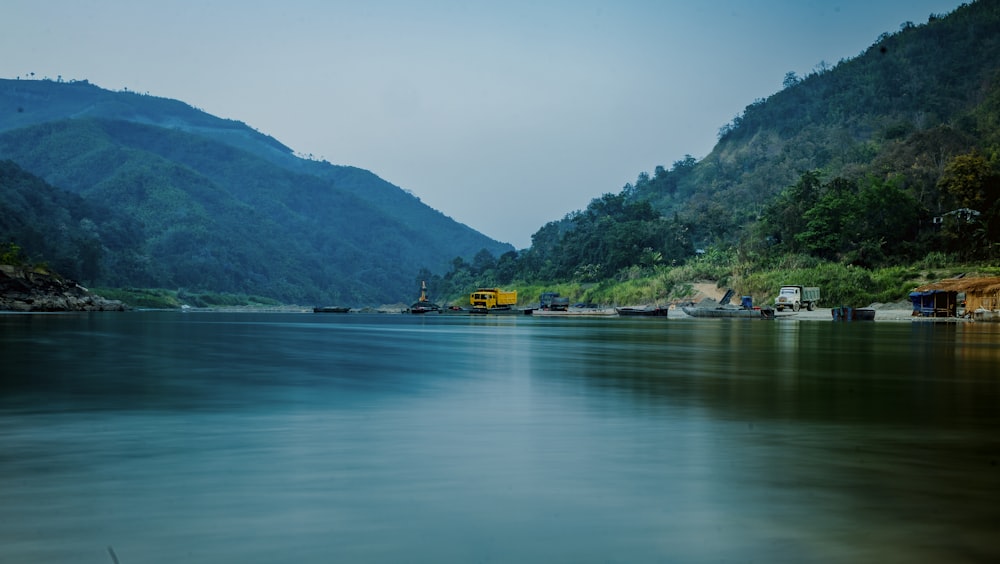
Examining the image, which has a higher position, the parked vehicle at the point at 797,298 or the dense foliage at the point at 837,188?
the dense foliage at the point at 837,188

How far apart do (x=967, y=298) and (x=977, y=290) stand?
0.94 meters

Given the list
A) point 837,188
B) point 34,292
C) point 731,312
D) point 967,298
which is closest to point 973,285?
point 967,298

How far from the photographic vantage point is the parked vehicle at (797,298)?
61.8 metres

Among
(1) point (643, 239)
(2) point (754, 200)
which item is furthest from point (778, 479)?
(2) point (754, 200)

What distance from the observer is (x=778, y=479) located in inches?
268

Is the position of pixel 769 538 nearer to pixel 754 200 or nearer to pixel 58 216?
pixel 754 200

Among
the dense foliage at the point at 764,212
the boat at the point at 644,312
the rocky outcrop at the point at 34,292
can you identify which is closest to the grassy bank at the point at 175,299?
the dense foliage at the point at 764,212

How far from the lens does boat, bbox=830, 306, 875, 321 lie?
53.8 metres

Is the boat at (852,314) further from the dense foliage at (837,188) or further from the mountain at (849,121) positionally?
the mountain at (849,121)

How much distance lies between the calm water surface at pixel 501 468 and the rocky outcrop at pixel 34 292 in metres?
61.9

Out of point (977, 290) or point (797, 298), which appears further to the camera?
point (797, 298)

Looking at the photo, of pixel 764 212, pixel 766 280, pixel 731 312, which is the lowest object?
pixel 731 312

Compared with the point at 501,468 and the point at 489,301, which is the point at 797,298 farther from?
the point at 501,468

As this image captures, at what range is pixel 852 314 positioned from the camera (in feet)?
177
